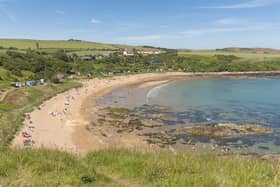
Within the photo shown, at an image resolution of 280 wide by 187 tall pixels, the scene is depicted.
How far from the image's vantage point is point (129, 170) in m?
9.21

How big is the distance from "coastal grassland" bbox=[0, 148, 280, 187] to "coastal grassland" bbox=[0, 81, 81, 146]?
1851 cm

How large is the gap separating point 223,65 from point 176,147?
10683cm

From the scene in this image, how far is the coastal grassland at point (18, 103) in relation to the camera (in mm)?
32344

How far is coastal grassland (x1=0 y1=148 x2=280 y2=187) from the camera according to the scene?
7461 millimetres

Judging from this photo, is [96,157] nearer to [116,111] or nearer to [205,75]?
[116,111]

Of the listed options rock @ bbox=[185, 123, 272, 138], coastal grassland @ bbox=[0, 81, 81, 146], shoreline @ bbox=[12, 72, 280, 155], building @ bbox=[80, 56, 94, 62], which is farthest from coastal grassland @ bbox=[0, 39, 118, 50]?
rock @ bbox=[185, 123, 272, 138]

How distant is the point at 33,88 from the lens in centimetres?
6091

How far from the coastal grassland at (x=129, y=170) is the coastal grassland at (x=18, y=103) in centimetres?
1851

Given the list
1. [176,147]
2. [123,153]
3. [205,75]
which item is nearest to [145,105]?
[176,147]

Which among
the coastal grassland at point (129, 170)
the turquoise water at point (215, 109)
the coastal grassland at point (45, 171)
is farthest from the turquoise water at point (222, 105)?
the coastal grassland at point (45, 171)

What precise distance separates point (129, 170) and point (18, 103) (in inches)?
1706

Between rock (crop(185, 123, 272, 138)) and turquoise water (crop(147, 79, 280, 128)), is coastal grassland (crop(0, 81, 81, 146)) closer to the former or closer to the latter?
rock (crop(185, 123, 272, 138))

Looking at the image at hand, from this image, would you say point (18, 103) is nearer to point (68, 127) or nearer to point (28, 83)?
point (68, 127)

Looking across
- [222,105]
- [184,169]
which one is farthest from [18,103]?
[184,169]
